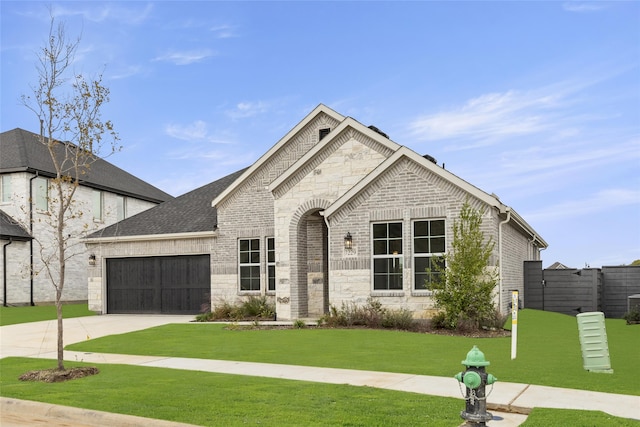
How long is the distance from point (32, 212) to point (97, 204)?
17.1 ft

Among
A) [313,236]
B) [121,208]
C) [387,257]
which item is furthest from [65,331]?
[121,208]

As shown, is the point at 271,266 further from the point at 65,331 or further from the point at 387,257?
the point at 65,331

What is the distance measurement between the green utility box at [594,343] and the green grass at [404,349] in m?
0.26

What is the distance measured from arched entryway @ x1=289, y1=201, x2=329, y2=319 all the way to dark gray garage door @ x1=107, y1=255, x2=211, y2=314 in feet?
17.1

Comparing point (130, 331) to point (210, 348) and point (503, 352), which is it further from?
point (503, 352)

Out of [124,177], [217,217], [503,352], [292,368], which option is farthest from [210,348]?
[124,177]

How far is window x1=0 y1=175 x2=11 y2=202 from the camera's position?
30484 millimetres

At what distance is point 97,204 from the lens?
3469cm

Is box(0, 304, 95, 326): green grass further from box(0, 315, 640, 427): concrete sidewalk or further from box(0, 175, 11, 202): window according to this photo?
box(0, 315, 640, 427): concrete sidewalk

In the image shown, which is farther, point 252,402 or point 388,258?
point 388,258

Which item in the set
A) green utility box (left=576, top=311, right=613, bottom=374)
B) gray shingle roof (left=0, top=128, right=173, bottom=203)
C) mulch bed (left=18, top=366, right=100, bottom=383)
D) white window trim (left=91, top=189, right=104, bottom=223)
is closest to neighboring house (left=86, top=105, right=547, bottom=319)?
green utility box (left=576, top=311, right=613, bottom=374)

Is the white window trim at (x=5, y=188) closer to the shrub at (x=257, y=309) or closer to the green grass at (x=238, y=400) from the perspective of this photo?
the shrub at (x=257, y=309)

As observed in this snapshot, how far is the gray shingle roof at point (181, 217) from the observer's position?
24969 millimetres

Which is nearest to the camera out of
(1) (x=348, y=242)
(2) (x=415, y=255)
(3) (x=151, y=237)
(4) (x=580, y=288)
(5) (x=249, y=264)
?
(2) (x=415, y=255)
